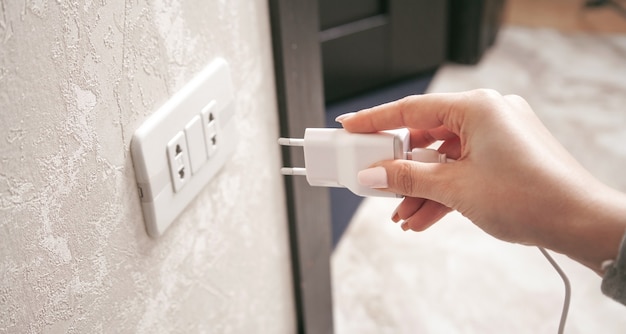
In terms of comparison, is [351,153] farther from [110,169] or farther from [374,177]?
[110,169]

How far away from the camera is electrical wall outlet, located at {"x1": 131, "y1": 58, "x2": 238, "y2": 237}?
22.4 inches

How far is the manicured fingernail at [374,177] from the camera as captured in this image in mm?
582

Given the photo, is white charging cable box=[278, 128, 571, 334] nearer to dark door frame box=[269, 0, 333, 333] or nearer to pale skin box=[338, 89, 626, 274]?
pale skin box=[338, 89, 626, 274]

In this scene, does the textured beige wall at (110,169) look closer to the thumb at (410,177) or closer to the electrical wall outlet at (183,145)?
the electrical wall outlet at (183,145)

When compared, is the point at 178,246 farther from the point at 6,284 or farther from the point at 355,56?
the point at 355,56

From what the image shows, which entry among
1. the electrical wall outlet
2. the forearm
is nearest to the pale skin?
the forearm

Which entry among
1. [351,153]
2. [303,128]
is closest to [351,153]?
[351,153]

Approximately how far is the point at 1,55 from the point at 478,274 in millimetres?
1235

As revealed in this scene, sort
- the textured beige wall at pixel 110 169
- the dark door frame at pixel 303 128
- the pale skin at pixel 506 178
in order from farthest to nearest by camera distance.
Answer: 1. the dark door frame at pixel 303 128
2. the pale skin at pixel 506 178
3. the textured beige wall at pixel 110 169

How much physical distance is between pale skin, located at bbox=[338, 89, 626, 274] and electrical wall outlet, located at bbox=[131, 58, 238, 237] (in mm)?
142

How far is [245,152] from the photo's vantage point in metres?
0.77

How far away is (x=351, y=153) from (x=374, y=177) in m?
0.03

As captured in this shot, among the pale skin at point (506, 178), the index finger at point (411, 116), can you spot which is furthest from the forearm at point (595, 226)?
the index finger at point (411, 116)

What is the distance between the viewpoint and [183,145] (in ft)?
2.02
